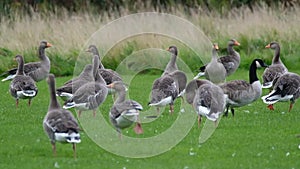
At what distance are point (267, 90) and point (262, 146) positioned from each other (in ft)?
31.2

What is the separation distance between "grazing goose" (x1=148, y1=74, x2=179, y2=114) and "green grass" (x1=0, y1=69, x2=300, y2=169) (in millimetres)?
363

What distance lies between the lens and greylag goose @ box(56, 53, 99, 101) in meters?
19.8

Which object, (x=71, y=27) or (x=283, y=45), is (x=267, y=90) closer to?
(x=283, y=45)

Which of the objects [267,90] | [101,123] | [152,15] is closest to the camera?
[101,123]

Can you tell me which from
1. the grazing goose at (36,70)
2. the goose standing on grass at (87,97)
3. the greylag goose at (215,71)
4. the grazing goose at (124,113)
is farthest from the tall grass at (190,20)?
the grazing goose at (124,113)

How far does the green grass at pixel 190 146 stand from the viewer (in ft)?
44.3

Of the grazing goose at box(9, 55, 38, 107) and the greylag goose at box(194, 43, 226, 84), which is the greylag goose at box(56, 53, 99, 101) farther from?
the greylag goose at box(194, 43, 226, 84)

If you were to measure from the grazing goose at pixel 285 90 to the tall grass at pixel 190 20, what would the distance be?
10.5 m

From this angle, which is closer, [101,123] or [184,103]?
[101,123]

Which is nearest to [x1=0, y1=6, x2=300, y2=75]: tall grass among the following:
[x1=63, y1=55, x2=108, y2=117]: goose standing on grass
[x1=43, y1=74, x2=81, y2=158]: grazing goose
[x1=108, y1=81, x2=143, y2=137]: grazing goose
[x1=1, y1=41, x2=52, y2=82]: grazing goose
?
[x1=1, y1=41, x2=52, y2=82]: grazing goose

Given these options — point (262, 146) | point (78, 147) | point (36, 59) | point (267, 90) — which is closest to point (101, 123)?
point (78, 147)

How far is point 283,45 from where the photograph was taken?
31.6 m

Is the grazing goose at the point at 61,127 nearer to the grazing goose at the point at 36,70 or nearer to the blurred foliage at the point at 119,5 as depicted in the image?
the grazing goose at the point at 36,70

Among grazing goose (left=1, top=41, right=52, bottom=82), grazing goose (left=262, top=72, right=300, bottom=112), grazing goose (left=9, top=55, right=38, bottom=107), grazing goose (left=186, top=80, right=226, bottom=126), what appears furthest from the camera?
grazing goose (left=1, top=41, right=52, bottom=82)
